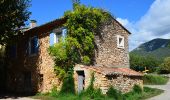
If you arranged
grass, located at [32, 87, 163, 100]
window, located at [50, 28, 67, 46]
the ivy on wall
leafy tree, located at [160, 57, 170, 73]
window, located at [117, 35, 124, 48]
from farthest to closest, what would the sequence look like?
leafy tree, located at [160, 57, 170, 73], window, located at [117, 35, 124, 48], window, located at [50, 28, 67, 46], the ivy on wall, grass, located at [32, 87, 163, 100]

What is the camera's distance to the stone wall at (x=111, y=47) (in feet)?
84.2

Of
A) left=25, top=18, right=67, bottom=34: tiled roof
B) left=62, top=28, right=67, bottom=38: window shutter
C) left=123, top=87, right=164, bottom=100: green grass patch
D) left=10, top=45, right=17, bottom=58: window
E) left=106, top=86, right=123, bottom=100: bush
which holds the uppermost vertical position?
left=25, top=18, right=67, bottom=34: tiled roof

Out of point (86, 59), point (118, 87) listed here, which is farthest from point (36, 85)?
point (118, 87)

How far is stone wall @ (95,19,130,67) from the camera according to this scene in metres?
25.7

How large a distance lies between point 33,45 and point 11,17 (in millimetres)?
5137

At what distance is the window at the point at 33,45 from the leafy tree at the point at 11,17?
280 centimetres

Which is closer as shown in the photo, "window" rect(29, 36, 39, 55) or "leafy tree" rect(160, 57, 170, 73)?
"window" rect(29, 36, 39, 55)

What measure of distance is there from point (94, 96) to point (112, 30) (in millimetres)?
7274

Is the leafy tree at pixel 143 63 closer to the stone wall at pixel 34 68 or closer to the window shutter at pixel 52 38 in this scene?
the stone wall at pixel 34 68

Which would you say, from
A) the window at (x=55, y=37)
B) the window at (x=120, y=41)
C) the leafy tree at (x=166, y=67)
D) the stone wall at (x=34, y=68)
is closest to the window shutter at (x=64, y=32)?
the window at (x=55, y=37)

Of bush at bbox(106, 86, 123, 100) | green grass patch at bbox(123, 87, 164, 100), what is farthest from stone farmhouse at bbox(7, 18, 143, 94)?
green grass patch at bbox(123, 87, 164, 100)

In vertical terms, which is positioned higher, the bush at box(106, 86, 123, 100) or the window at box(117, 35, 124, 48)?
the window at box(117, 35, 124, 48)

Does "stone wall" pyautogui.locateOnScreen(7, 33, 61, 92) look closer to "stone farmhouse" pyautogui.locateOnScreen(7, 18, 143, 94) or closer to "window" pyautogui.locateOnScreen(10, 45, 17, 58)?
"stone farmhouse" pyautogui.locateOnScreen(7, 18, 143, 94)

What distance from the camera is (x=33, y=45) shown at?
95.1 ft
